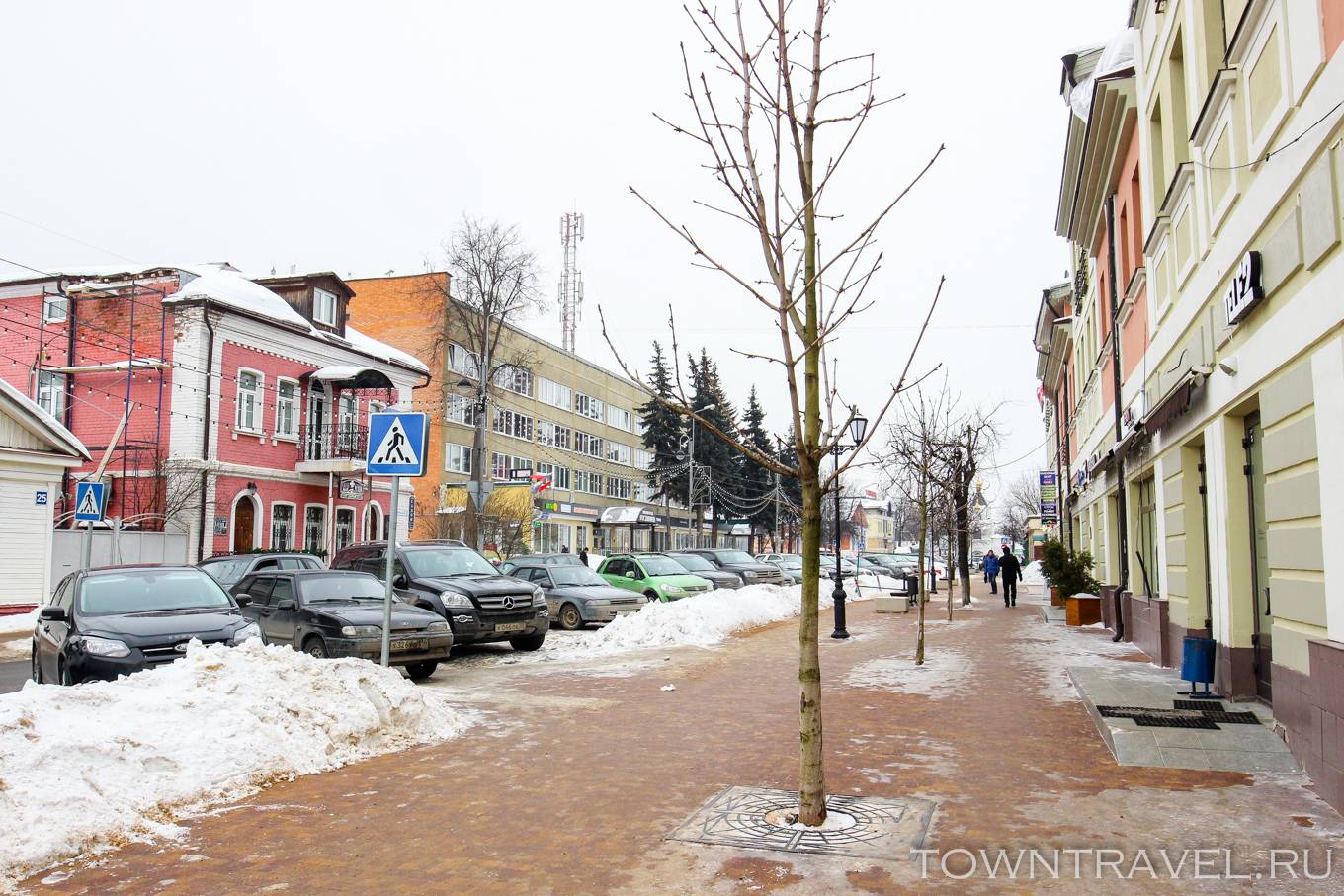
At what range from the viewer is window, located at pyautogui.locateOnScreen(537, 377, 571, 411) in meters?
60.4

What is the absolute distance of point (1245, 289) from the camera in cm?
791

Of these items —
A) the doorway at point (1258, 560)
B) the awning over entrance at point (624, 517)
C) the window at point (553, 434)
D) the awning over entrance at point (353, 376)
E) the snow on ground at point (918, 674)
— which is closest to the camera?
the doorway at point (1258, 560)

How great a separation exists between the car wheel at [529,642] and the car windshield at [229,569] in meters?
5.84

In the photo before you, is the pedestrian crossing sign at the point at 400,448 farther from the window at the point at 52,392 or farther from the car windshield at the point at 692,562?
the window at the point at 52,392

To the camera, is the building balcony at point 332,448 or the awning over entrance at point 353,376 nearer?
the building balcony at point 332,448

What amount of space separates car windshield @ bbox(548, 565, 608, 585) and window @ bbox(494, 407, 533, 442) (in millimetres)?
32357

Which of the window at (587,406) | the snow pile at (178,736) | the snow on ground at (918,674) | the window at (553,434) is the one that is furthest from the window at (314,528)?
the window at (587,406)

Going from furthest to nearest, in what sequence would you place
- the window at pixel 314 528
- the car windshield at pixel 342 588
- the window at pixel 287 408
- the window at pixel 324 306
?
the window at pixel 324 306, the window at pixel 314 528, the window at pixel 287 408, the car windshield at pixel 342 588

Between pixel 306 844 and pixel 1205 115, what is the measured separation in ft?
32.3

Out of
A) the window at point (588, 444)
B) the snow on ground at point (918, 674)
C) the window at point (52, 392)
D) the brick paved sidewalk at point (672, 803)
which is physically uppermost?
the window at point (588, 444)

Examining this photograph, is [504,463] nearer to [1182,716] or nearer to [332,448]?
[332,448]

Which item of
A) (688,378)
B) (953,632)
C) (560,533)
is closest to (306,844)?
(953,632)

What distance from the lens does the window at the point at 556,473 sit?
2357 inches

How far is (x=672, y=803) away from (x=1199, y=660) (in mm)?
5938
